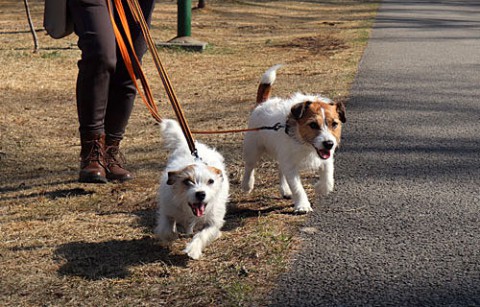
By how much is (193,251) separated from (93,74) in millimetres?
1626

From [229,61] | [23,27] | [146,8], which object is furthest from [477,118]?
[23,27]

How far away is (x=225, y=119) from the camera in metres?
7.57

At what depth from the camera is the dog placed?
171 inches

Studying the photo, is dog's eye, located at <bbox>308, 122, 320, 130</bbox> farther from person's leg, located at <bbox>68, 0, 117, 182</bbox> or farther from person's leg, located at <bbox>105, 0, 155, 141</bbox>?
person's leg, located at <bbox>105, 0, 155, 141</bbox>

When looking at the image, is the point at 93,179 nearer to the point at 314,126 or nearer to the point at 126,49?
the point at 126,49

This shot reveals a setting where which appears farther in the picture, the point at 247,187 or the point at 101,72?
the point at 247,187

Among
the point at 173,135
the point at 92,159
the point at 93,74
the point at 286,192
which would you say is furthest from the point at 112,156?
the point at 286,192

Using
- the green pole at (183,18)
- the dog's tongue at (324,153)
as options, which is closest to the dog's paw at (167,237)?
the dog's tongue at (324,153)

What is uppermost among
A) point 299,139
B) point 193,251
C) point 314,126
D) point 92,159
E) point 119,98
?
point 314,126

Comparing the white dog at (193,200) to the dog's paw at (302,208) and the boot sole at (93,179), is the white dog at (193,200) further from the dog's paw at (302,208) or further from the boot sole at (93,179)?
the boot sole at (93,179)

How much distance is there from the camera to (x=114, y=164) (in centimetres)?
527

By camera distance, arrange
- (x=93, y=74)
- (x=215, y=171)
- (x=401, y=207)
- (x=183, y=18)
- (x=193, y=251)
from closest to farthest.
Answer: (x=193, y=251) → (x=215, y=171) → (x=401, y=207) → (x=93, y=74) → (x=183, y=18)

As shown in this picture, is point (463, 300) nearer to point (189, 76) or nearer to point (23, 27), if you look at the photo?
point (189, 76)

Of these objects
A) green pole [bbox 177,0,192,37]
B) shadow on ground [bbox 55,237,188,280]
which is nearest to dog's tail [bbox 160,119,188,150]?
shadow on ground [bbox 55,237,188,280]
